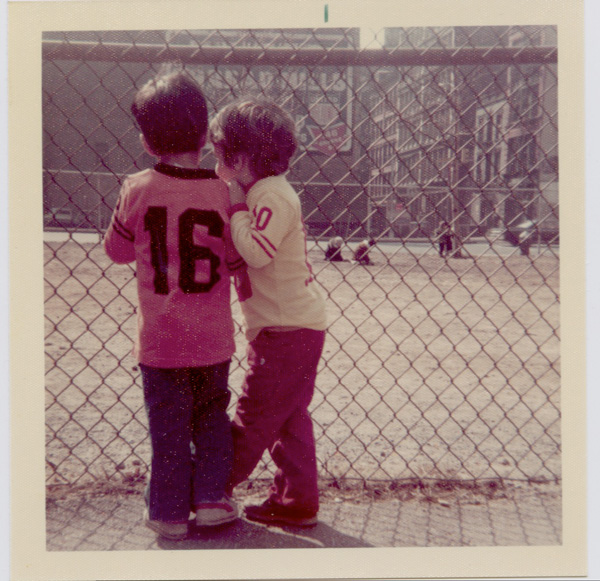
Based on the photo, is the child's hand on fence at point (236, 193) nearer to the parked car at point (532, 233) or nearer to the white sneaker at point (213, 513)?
the white sneaker at point (213, 513)

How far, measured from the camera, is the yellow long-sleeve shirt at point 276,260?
1895 mm

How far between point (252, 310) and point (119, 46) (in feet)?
3.03

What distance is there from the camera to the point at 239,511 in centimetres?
223

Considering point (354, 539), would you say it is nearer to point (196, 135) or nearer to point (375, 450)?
point (375, 450)

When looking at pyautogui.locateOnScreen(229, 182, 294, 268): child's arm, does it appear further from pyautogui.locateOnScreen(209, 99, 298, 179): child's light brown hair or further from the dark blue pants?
the dark blue pants

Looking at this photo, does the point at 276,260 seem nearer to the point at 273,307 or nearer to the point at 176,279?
the point at 273,307

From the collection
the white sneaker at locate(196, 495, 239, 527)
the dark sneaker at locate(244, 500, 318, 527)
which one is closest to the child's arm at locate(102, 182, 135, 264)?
the white sneaker at locate(196, 495, 239, 527)

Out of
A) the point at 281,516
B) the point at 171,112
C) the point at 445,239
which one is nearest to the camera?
the point at 171,112

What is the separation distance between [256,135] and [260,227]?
0.28 meters

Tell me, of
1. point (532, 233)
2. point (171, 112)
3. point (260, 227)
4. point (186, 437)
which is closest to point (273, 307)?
point (260, 227)

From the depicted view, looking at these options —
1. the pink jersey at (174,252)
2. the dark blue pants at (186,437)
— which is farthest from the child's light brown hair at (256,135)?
the dark blue pants at (186,437)

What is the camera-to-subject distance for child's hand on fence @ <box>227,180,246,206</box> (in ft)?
6.38

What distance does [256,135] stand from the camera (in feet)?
6.37

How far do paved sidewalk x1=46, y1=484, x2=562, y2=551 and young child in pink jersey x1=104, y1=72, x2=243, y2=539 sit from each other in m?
0.14
